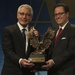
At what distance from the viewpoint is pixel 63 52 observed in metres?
2.23

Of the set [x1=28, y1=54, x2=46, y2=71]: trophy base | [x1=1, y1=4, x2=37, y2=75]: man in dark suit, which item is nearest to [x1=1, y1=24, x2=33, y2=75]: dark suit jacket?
[x1=1, y1=4, x2=37, y2=75]: man in dark suit

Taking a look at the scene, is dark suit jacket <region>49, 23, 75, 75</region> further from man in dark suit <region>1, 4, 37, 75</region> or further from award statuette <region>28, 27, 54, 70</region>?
man in dark suit <region>1, 4, 37, 75</region>

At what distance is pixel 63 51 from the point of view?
2.24 meters

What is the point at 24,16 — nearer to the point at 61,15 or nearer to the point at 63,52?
the point at 61,15

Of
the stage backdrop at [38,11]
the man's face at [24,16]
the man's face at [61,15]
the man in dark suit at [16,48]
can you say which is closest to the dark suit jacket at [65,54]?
the man's face at [61,15]

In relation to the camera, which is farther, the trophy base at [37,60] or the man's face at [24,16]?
the man's face at [24,16]

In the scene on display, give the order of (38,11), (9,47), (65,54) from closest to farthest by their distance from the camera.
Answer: (65,54) → (9,47) → (38,11)

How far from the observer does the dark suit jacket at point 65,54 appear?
7.29ft

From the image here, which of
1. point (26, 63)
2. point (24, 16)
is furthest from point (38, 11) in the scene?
point (26, 63)

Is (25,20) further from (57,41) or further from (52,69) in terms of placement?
(52,69)

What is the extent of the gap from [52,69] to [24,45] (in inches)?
13.1

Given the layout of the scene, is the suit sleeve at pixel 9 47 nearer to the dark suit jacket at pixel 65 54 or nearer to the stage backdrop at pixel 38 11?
the dark suit jacket at pixel 65 54

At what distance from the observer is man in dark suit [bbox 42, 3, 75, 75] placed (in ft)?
7.30

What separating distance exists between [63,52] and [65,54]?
0.03 meters
